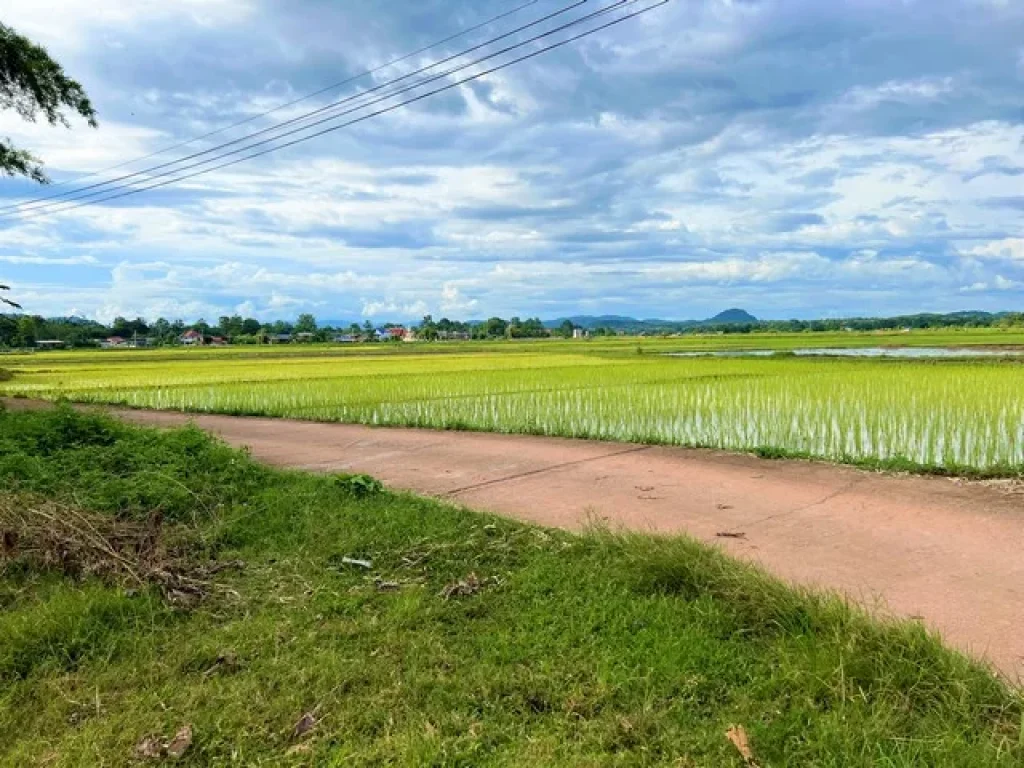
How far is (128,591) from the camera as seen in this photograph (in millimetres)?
4480

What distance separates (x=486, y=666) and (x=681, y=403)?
1235 centimetres

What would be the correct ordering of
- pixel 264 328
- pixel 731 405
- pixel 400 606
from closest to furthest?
pixel 400 606 → pixel 731 405 → pixel 264 328

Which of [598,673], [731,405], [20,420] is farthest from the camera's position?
[731,405]

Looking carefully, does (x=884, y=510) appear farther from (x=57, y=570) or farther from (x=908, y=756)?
(x=57, y=570)

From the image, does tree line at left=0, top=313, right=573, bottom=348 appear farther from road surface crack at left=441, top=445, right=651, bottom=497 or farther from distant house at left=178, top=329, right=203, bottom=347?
road surface crack at left=441, top=445, right=651, bottom=497

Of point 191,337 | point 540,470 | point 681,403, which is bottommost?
point 540,470

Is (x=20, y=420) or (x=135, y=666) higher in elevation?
(x=20, y=420)

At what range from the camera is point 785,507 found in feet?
21.5

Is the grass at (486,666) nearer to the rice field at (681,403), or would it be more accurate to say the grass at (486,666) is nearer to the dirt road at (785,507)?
the dirt road at (785,507)

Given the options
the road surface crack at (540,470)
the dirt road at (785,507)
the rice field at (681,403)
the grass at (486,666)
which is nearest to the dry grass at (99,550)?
the grass at (486,666)

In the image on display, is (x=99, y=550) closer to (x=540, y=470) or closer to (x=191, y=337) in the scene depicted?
(x=540, y=470)

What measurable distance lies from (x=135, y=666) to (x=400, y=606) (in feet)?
4.88

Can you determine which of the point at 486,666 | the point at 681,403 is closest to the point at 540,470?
the point at 486,666

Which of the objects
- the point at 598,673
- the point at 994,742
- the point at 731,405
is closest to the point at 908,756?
the point at 994,742
